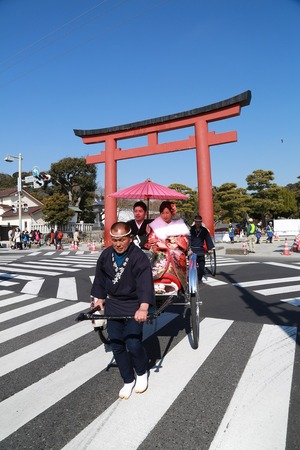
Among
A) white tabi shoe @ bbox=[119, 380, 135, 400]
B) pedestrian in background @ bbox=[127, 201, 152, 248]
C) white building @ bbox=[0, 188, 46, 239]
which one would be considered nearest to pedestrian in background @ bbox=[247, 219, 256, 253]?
pedestrian in background @ bbox=[127, 201, 152, 248]

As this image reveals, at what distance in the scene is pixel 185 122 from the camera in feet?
55.0

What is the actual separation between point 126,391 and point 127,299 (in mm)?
740

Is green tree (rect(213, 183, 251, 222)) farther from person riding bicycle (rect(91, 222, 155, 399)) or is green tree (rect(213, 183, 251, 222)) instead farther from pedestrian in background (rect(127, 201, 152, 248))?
person riding bicycle (rect(91, 222, 155, 399))

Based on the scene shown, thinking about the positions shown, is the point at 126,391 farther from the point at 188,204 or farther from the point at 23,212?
the point at 23,212

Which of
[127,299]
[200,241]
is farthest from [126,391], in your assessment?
[200,241]

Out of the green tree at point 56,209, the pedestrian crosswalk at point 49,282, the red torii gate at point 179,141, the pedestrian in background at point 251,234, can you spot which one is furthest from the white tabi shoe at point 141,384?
the green tree at point 56,209

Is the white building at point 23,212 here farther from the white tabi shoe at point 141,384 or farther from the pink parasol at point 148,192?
the white tabi shoe at point 141,384

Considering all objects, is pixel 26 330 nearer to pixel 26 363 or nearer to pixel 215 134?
pixel 26 363

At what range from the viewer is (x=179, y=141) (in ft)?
55.6

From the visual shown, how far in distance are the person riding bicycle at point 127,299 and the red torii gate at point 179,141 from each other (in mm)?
11948

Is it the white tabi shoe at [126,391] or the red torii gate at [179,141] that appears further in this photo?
the red torii gate at [179,141]

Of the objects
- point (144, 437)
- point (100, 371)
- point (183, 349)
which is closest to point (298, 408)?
point (144, 437)

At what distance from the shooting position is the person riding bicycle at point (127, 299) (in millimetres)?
2619

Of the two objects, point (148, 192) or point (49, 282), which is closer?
point (148, 192)
